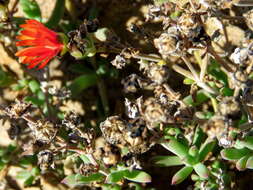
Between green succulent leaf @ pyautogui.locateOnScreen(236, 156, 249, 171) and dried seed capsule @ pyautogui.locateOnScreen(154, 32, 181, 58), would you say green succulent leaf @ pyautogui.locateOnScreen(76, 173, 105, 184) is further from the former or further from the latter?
dried seed capsule @ pyautogui.locateOnScreen(154, 32, 181, 58)

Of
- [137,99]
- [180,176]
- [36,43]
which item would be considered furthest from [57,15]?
[180,176]

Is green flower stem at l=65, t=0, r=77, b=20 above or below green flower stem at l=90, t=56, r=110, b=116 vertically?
above

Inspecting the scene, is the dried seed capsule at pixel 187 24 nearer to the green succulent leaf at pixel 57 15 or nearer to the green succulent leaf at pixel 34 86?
the green succulent leaf at pixel 57 15

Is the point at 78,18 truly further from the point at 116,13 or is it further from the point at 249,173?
the point at 249,173

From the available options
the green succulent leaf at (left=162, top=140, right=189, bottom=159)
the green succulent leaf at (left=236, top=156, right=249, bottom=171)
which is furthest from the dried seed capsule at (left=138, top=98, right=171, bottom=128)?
the green succulent leaf at (left=236, top=156, right=249, bottom=171)

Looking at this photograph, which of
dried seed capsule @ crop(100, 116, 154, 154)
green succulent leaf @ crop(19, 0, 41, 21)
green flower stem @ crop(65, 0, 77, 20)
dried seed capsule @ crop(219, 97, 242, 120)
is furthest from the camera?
green flower stem @ crop(65, 0, 77, 20)

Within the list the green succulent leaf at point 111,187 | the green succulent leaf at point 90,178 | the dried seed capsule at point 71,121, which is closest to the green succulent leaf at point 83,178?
the green succulent leaf at point 90,178

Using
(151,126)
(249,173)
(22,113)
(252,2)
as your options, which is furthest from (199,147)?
(22,113)
